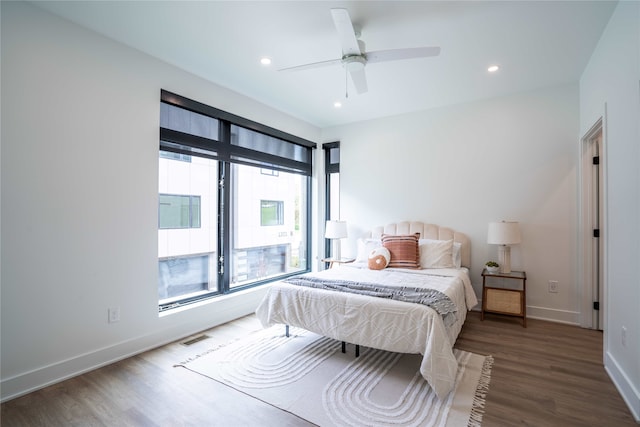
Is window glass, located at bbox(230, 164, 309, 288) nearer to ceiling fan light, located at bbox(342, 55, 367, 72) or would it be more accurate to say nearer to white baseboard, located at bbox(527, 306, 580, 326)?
ceiling fan light, located at bbox(342, 55, 367, 72)

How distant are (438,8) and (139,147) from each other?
2.78 metres

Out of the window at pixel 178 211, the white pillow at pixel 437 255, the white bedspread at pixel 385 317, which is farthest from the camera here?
the white pillow at pixel 437 255

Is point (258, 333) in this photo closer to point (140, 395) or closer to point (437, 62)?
point (140, 395)

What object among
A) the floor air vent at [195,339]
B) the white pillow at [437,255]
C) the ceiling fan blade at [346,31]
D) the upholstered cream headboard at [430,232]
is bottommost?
the floor air vent at [195,339]

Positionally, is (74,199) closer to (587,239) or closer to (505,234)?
(505,234)

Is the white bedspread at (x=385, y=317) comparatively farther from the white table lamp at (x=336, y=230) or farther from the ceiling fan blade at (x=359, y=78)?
the ceiling fan blade at (x=359, y=78)

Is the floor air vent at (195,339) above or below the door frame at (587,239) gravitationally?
below

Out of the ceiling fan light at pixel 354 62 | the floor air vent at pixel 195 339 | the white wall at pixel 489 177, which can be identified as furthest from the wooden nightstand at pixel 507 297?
the floor air vent at pixel 195 339

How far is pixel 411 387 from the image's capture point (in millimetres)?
2172

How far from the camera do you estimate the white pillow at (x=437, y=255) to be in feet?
12.1

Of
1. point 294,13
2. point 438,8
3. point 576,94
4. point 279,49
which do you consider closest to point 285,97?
point 279,49

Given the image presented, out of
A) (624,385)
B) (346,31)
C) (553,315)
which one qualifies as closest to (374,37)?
(346,31)

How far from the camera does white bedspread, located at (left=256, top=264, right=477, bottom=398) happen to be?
2.04 meters

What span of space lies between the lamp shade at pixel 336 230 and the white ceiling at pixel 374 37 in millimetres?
1908
